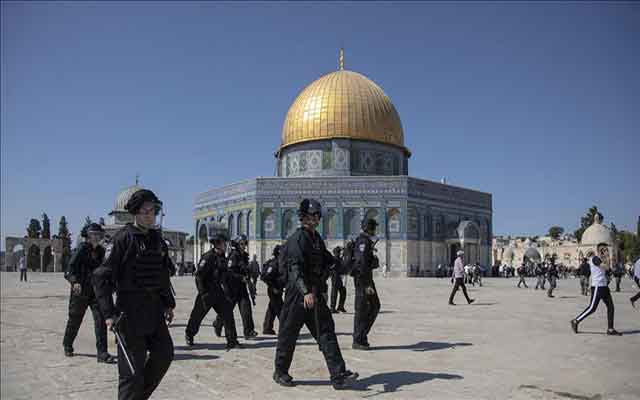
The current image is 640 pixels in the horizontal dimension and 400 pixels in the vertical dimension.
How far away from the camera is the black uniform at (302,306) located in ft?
17.5

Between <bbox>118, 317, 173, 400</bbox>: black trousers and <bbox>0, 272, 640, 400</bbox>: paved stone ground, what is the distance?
1.08 meters

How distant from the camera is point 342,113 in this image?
41438 mm

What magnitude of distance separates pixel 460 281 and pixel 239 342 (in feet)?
23.7

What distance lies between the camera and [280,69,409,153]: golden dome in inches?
1628

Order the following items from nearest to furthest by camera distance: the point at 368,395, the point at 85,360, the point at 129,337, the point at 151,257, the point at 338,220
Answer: the point at 129,337 → the point at 151,257 → the point at 368,395 → the point at 85,360 → the point at 338,220

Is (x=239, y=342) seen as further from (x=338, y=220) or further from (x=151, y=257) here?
(x=338, y=220)

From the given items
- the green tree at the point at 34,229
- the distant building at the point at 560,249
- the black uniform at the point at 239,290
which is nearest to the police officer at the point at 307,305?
the black uniform at the point at 239,290

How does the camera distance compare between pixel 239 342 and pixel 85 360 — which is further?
pixel 239 342

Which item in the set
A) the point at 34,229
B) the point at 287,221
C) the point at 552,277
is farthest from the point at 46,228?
the point at 552,277

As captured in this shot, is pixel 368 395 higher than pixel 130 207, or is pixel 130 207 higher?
pixel 130 207

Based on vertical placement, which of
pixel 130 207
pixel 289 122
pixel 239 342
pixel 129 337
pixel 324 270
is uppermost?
pixel 289 122

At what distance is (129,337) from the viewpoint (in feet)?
12.8

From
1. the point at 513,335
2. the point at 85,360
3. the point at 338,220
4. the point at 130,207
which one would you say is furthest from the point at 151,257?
the point at 338,220

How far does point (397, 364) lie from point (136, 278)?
337 cm
